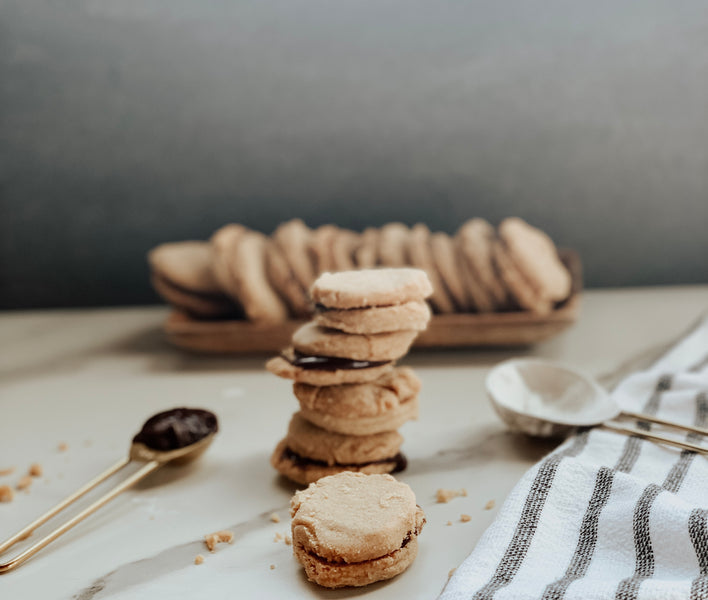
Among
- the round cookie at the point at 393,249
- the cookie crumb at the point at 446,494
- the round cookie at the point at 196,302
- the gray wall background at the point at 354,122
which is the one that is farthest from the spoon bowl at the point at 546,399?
the gray wall background at the point at 354,122

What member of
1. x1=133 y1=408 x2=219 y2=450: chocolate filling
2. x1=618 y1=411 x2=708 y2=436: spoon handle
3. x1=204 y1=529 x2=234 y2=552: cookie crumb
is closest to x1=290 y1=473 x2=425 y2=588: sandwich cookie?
x1=204 y1=529 x2=234 y2=552: cookie crumb

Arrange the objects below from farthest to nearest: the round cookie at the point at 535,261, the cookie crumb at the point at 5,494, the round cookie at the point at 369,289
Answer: the round cookie at the point at 535,261 → the cookie crumb at the point at 5,494 → the round cookie at the point at 369,289

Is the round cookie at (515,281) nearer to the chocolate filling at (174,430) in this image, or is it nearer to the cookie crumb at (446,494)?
the cookie crumb at (446,494)

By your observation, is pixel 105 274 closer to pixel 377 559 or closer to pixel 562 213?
pixel 562 213

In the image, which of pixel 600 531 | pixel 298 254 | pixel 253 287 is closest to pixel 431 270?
pixel 298 254

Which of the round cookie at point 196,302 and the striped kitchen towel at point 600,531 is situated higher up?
the round cookie at point 196,302

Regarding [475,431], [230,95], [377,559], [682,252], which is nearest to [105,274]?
[230,95]

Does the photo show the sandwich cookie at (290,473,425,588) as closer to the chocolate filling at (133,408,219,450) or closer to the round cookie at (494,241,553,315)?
the chocolate filling at (133,408,219,450)
